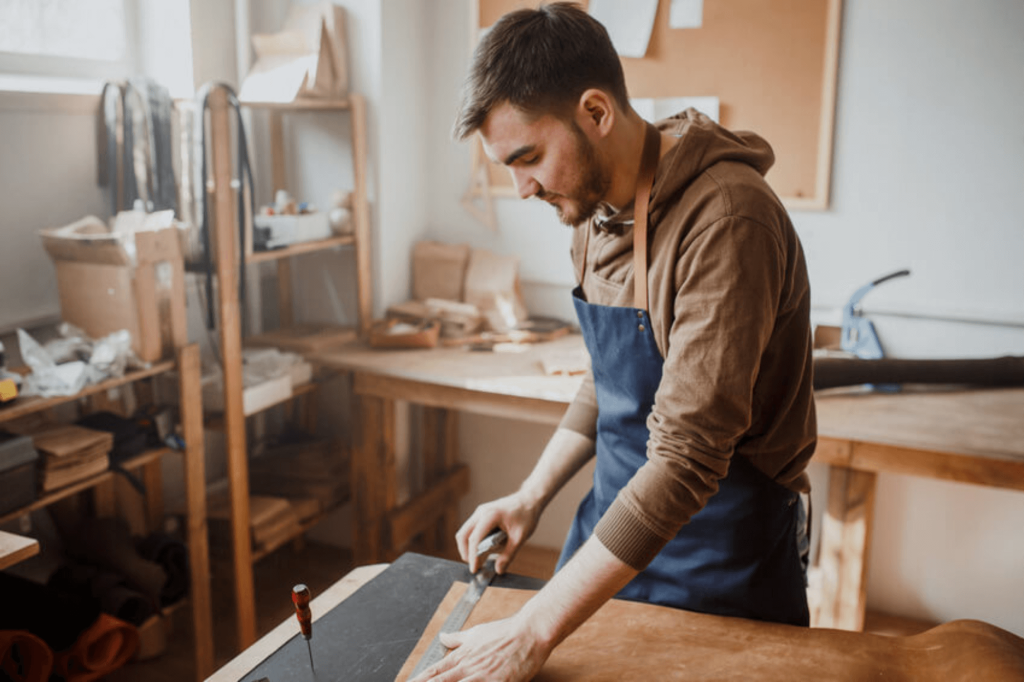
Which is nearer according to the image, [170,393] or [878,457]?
[878,457]

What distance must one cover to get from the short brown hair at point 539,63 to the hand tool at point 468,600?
0.73 m

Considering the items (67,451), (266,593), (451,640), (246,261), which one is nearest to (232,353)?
(246,261)

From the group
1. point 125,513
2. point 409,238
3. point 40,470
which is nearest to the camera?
point 40,470

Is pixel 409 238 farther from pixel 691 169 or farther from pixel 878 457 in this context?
pixel 691 169

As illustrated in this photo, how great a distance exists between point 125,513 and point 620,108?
223 centimetres

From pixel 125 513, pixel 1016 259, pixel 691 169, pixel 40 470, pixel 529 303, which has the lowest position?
pixel 125 513

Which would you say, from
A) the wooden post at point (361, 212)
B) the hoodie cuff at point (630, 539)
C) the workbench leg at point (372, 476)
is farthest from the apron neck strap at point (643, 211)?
the wooden post at point (361, 212)

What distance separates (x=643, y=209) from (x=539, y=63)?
0.27m

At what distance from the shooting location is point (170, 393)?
2811 millimetres

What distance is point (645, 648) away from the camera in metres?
1.25

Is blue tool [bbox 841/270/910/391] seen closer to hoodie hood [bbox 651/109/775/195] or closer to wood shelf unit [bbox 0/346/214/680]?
hoodie hood [bbox 651/109/775/195]

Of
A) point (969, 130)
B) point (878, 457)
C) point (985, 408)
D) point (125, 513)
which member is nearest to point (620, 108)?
point (878, 457)


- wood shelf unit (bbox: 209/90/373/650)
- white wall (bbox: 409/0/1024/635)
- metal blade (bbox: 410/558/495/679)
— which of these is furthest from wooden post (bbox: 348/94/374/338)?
metal blade (bbox: 410/558/495/679)

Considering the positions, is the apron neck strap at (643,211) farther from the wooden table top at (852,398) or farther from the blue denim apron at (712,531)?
the wooden table top at (852,398)
